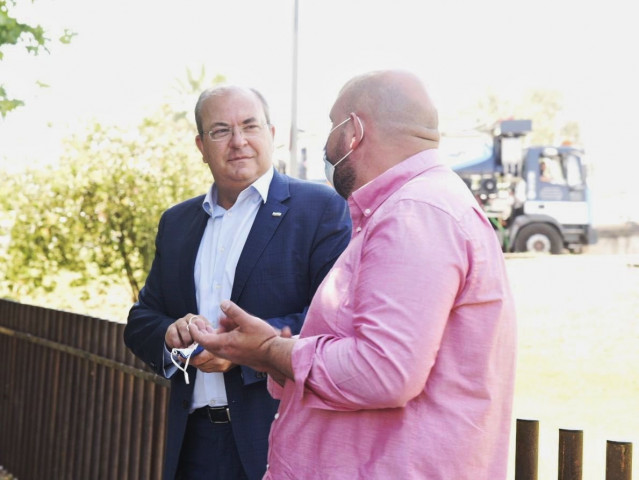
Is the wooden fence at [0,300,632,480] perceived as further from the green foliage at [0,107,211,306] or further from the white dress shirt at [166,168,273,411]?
the green foliage at [0,107,211,306]

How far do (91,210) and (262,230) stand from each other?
259 inches

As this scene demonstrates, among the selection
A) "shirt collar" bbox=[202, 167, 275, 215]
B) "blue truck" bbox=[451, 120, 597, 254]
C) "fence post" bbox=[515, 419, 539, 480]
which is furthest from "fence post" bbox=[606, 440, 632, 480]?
"blue truck" bbox=[451, 120, 597, 254]

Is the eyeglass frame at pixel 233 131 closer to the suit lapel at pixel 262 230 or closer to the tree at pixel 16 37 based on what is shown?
the suit lapel at pixel 262 230

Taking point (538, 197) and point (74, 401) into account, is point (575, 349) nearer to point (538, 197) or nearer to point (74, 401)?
point (74, 401)

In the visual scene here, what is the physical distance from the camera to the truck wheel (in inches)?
958

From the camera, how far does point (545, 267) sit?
61.8ft

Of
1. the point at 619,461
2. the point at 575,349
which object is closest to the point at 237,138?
the point at 619,461

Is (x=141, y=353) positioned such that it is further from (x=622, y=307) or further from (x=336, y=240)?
(x=622, y=307)

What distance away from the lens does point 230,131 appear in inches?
130

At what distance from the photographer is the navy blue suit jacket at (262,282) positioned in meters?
3.00

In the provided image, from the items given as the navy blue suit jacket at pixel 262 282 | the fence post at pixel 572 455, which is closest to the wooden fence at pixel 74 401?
the navy blue suit jacket at pixel 262 282

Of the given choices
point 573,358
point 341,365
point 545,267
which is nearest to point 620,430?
point 573,358

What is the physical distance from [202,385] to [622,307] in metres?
12.5

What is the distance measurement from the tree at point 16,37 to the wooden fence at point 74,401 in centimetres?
131
